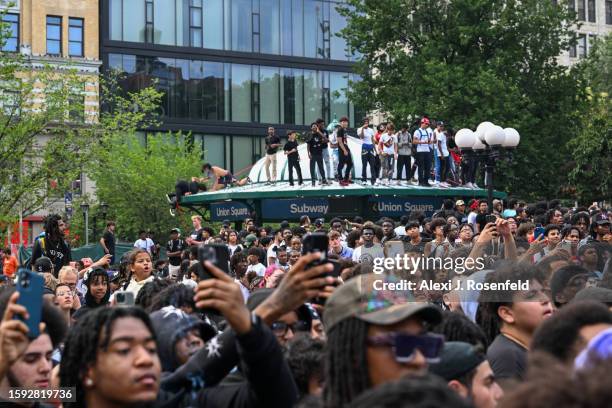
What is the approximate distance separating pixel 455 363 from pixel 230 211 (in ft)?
97.4

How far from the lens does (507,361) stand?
5617mm

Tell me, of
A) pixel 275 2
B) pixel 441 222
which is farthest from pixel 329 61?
pixel 441 222

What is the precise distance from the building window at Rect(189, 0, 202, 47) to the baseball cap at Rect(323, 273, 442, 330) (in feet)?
184

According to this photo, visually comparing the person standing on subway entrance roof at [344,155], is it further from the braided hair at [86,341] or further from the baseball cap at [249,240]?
the braided hair at [86,341]

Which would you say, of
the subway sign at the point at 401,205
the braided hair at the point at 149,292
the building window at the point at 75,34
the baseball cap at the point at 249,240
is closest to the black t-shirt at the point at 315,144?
the subway sign at the point at 401,205

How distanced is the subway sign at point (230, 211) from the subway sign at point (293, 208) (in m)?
0.82

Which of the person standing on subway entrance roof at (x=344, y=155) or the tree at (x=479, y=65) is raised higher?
the tree at (x=479, y=65)

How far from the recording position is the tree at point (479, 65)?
39.3 m

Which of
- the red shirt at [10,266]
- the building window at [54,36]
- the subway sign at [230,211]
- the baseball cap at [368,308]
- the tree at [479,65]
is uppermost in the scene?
the building window at [54,36]

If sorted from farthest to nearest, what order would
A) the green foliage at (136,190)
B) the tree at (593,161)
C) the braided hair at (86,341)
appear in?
the green foliage at (136,190)
the tree at (593,161)
the braided hair at (86,341)

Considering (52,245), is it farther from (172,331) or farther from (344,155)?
(344,155)

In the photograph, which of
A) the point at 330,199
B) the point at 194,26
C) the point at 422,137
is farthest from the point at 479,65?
the point at 194,26

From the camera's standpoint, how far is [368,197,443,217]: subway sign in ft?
99.5

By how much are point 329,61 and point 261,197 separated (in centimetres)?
3199
